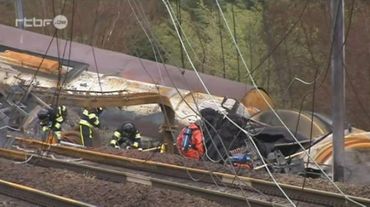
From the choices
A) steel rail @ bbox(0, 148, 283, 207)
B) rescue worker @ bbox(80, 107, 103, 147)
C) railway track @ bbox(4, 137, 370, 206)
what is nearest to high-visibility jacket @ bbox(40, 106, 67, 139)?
rescue worker @ bbox(80, 107, 103, 147)

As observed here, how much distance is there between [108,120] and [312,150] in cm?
1014

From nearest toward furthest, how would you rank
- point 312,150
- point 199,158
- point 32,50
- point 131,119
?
point 312,150 < point 199,158 < point 131,119 < point 32,50

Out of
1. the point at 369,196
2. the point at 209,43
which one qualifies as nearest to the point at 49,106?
the point at 369,196

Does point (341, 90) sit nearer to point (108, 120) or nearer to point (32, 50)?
point (108, 120)

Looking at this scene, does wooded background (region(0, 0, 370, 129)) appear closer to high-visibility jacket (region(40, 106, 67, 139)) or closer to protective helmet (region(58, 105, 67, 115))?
protective helmet (region(58, 105, 67, 115))

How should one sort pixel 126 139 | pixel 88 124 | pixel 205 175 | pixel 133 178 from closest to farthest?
pixel 133 178, pixel 205 175, pixel 88 124, pixel 126 139

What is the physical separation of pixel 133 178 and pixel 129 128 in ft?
14.8

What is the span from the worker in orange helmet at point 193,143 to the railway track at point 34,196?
4.88 m

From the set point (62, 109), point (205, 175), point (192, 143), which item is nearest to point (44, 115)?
point (62, 109)

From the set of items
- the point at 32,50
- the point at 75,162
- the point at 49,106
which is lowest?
the point at 75,162

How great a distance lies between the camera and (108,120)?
22.7 m

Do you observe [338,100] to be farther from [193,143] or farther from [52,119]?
[52,119]

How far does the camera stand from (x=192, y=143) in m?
15.5

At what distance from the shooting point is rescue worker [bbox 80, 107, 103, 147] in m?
16.8
